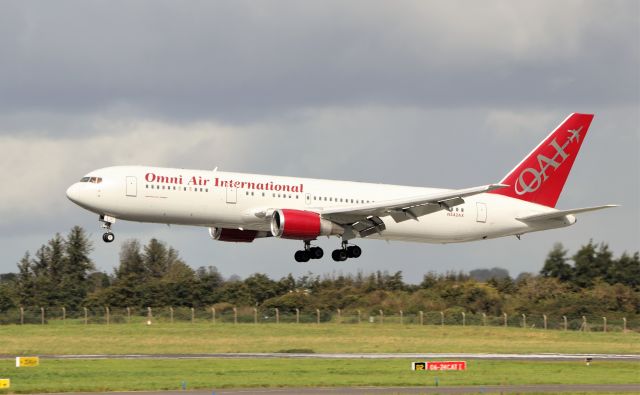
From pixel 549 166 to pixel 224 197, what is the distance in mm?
21913

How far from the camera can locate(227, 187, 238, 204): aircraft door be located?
62125 millimetres

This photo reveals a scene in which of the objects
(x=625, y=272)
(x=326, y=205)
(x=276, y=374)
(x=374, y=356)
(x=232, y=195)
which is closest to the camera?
(x=276, y=374)

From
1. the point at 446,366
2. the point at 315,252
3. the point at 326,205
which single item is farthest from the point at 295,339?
the point at 446,366

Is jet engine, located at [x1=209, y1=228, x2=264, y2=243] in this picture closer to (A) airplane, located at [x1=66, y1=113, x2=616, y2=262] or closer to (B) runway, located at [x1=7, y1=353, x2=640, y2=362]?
(A) airplane, located at [x1=66, y1=113, x2=616, y2=262]

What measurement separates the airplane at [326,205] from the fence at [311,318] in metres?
16.8

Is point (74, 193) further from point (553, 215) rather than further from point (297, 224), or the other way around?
point (553, 215)

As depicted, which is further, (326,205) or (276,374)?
(326,205)

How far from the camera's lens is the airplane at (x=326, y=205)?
61.2 m

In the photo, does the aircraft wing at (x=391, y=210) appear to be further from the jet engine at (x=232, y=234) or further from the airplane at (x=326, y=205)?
the jet engine at (x=232, y=234)

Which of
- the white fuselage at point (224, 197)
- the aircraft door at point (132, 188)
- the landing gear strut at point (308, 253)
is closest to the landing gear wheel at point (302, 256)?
the landing gear strut at point (308, 253)

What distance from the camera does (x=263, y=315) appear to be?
87000mm

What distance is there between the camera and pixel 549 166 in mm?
73500

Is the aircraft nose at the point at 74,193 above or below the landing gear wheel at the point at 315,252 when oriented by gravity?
above

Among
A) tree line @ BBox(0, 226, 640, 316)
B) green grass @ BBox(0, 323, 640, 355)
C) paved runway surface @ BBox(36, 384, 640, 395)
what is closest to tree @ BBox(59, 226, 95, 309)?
tree line @ BBox(0, 226, 640, 316)
